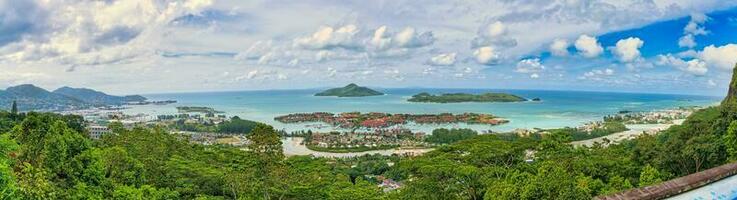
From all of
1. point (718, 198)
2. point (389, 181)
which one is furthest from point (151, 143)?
point (718, 198)

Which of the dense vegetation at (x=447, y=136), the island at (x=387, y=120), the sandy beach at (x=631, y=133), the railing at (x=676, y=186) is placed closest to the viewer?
the railing at (x=676, y=186)

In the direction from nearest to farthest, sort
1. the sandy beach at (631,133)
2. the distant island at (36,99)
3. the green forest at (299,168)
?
the green forest at (299,168), the sandy beach at (631,133), the distant island at (36,99)

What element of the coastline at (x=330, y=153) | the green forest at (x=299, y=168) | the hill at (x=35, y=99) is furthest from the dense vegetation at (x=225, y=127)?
the hill at (x=35, y=99)

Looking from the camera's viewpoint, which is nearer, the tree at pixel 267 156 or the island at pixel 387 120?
the tree at pixel 267 156

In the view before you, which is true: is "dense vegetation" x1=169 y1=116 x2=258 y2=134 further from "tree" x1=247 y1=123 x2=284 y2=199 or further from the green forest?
"tree" x1=247 y1=123 x2=284 y2=199

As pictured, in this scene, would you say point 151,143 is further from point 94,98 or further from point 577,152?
point 94,98

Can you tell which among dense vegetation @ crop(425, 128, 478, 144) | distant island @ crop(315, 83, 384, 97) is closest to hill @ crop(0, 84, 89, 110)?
distant island @ crop(315, 83, 384, 97)

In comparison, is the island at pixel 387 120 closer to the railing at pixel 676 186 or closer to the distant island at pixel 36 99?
the railing at pixel 676 186

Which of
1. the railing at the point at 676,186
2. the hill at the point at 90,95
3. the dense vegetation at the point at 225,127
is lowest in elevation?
the dense vegetation at the point at 225,127

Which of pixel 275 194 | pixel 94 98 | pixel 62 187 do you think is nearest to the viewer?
pixel 62 187
